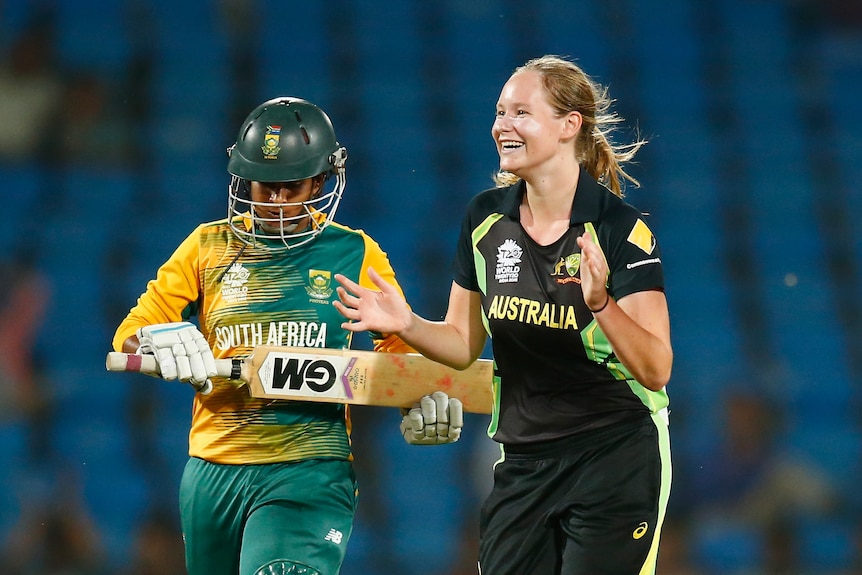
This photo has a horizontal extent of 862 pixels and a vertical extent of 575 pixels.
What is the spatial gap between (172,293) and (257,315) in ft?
0.66

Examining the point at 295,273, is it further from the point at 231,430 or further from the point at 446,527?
the point at 446,527

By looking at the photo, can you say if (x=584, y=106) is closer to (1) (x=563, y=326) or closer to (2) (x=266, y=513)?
(1) (x=563, y=326)

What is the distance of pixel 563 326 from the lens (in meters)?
2.18

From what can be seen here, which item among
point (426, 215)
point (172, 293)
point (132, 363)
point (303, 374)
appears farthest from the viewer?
point (426, 215)

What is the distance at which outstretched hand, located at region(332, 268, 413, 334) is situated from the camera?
2.24m

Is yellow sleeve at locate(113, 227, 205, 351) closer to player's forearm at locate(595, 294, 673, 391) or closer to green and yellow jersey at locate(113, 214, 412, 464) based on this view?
green and yellow jersey at locate(113, 214, 412, 464)

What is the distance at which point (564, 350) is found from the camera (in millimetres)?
2197

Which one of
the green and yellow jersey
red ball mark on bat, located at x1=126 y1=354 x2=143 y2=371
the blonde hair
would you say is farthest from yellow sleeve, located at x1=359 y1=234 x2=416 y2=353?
red ball mark on bat, located at x1=126 y1=354 x2=143 y2=371

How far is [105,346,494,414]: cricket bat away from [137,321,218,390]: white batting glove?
4 centimetres

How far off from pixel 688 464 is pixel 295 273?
2301mm

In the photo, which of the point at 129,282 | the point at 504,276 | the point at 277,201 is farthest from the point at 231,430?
the point at 129,282

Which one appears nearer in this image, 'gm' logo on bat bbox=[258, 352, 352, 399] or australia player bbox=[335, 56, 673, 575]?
australia player bbox=[335, 56, 673, 575]

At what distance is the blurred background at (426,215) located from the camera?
4.38 m

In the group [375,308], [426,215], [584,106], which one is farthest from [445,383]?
[426,215]
